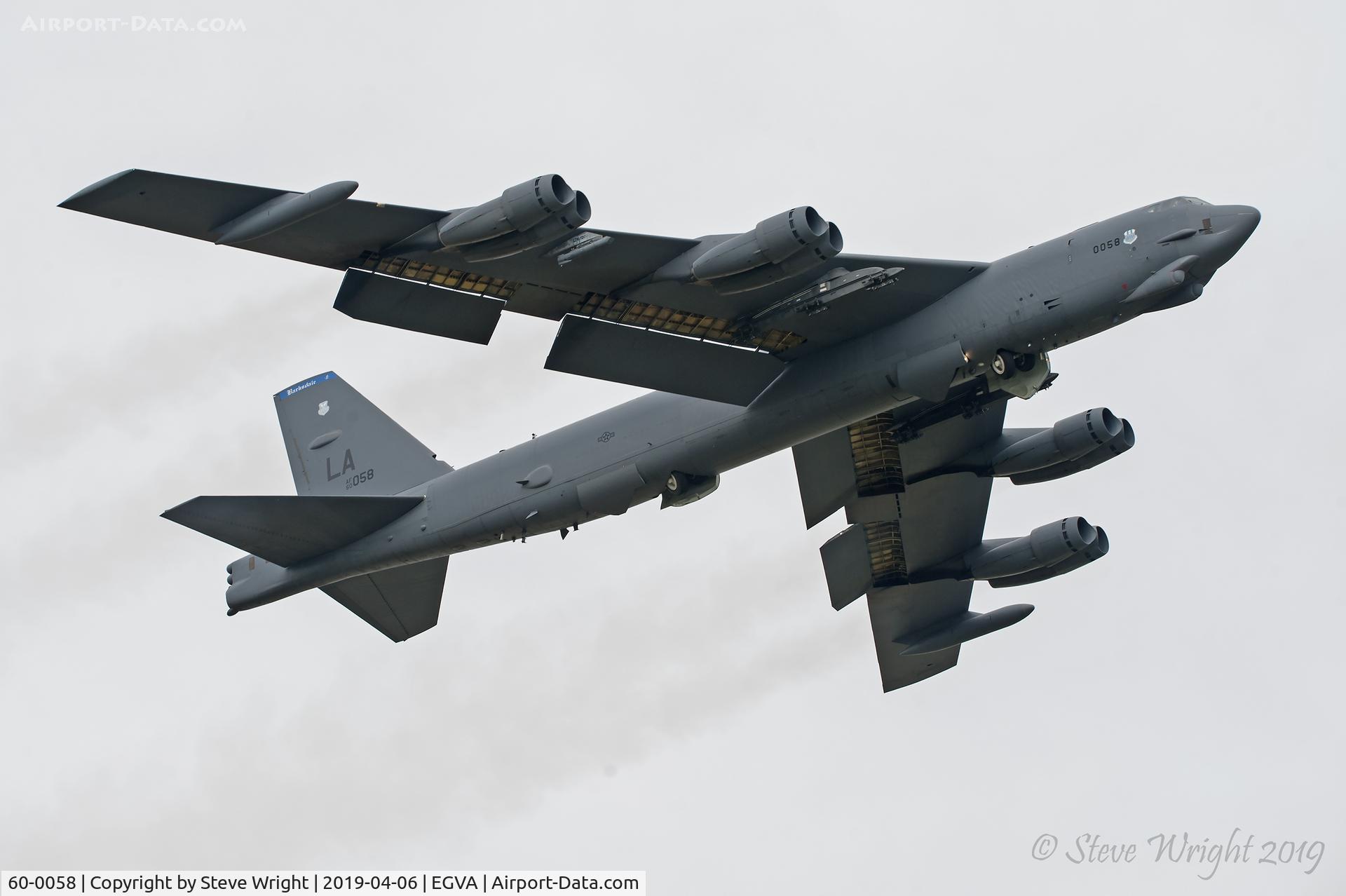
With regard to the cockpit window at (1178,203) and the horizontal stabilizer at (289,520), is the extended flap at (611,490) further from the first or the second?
the cockpit window at (1178,203)

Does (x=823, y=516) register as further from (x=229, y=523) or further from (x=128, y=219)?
(x=128, y=219)

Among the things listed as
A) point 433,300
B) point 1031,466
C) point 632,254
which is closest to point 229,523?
point 433,300

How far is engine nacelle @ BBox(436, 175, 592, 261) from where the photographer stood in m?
28.3

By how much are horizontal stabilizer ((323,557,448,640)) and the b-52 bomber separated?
0.06m

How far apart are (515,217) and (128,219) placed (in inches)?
253

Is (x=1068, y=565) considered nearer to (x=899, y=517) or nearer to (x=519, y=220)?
(x=899, y=517)

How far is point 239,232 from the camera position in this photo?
95.4 ft

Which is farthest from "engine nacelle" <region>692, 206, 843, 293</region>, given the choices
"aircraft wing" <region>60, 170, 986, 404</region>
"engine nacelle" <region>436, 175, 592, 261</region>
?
"engine nacelle" <region>436, 175, 592, 261</region>

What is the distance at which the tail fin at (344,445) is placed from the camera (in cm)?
3903

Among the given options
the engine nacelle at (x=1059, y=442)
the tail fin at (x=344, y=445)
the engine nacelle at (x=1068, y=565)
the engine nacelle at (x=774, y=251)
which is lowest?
the engine nacelle at (x=1068, y=565)

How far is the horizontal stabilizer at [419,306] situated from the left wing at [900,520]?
28.9 feet

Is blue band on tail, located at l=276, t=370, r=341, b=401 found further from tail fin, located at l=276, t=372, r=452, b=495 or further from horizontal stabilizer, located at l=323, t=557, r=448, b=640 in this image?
horizontal stabilizer, located at l=323, t=557, r=448, b=640

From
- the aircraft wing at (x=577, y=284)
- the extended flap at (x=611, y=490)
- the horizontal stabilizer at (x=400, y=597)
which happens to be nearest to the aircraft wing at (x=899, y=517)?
the extended flap at (x=611, y=490)

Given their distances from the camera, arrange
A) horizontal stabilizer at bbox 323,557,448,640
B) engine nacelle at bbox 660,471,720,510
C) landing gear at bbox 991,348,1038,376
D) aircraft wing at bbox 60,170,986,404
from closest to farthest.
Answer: aircraft wing at bbox 60,170,986,404 < landing gear at bbox 991,348,1038,376 < engine nacelle at bbox 660,471,720,510 < horizontal stabilizer at bbox 323,557,448,640
